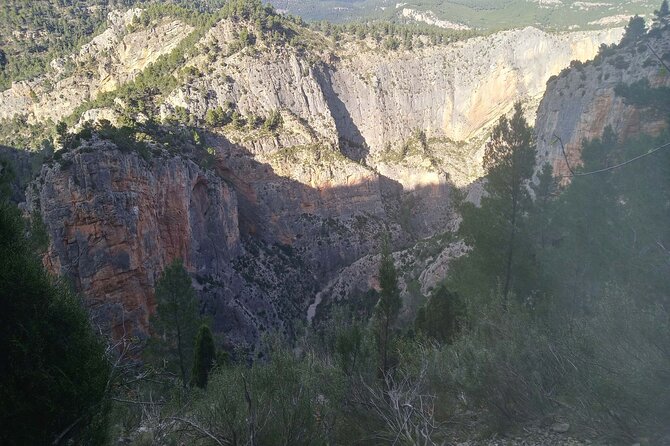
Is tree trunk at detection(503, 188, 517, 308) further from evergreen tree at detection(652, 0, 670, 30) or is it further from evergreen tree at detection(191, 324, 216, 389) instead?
evergreen tree at detection(652, 0, 670, 30)

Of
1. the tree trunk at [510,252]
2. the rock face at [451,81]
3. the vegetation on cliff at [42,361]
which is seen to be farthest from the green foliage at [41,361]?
the rock face at [451,81]

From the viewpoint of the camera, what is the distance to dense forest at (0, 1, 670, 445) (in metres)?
5.95

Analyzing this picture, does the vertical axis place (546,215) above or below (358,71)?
below

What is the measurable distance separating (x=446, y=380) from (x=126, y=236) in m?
23.1

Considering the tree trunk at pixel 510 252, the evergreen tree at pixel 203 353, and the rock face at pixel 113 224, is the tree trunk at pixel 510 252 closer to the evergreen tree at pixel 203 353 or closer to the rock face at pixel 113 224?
the evergreen tree at pixel 203 353

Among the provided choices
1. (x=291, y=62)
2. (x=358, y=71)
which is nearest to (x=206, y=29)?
(x=291, y=62)

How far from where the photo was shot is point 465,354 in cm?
974

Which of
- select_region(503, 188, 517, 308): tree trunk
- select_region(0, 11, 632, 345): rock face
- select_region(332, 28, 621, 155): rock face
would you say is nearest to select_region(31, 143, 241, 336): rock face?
select_region(0, 11, 632, 345): rock face

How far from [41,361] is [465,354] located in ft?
25.0

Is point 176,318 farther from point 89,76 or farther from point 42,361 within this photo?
point 89,76

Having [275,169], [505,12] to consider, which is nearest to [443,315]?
[275,169]

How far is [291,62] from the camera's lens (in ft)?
180

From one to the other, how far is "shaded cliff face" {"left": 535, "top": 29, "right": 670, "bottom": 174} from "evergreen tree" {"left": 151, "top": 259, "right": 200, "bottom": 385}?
23295 mm

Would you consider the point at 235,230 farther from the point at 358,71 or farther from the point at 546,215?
the point at 358,71
